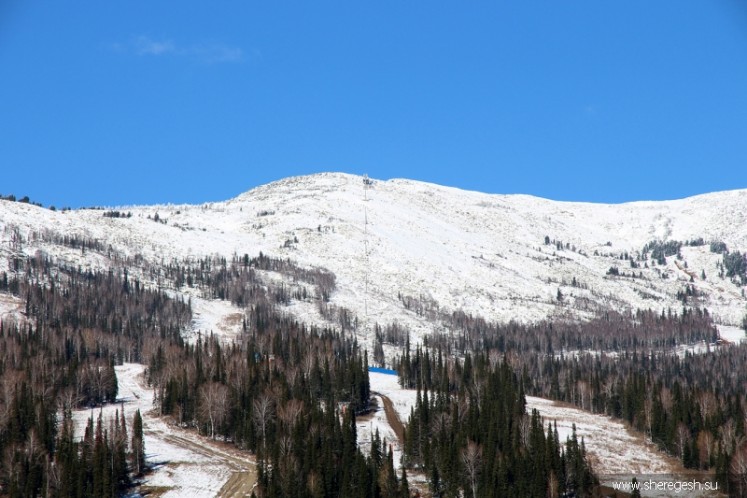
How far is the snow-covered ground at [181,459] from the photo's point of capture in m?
129

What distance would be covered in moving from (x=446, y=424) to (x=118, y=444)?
59.9m

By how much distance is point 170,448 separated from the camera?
148 meters

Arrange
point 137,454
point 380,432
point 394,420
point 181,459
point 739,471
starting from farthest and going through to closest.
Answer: point 394,420
point 380,432
point 181,459
point 739,471
point 137,454

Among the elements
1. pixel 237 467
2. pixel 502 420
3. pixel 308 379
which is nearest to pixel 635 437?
pixel 502 420

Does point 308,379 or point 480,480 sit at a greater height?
point 308,379

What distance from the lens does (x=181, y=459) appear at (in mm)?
141000

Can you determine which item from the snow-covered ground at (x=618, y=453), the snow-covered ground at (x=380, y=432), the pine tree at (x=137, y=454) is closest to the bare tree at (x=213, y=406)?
the pine tree at (x=137, y=454)

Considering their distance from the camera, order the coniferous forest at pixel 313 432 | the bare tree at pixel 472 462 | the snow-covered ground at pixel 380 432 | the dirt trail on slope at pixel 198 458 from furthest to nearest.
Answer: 1. the snow-covered ground at pixel 380 432
2. the bare tree at pixel 472 462
3. the dirt trail on slope at pixel 198 458
4. the coniferous forest at pixel 313 432

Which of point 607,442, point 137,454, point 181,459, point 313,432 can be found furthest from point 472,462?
point 137,454

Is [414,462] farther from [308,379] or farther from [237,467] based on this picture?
[308,379]

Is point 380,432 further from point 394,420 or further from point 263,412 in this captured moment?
point 263,412

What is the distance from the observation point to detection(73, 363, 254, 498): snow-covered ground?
129 m

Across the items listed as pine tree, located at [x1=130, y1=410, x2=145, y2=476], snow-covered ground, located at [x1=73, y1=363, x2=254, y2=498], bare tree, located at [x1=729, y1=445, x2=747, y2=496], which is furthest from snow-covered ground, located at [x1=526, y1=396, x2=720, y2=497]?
pine tree, located at [x1=130, y1=410, x2=145, y2=476]

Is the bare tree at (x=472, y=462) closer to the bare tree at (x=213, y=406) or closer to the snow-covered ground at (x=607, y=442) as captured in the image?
the snow-covered ground at (x=607, y=442)
